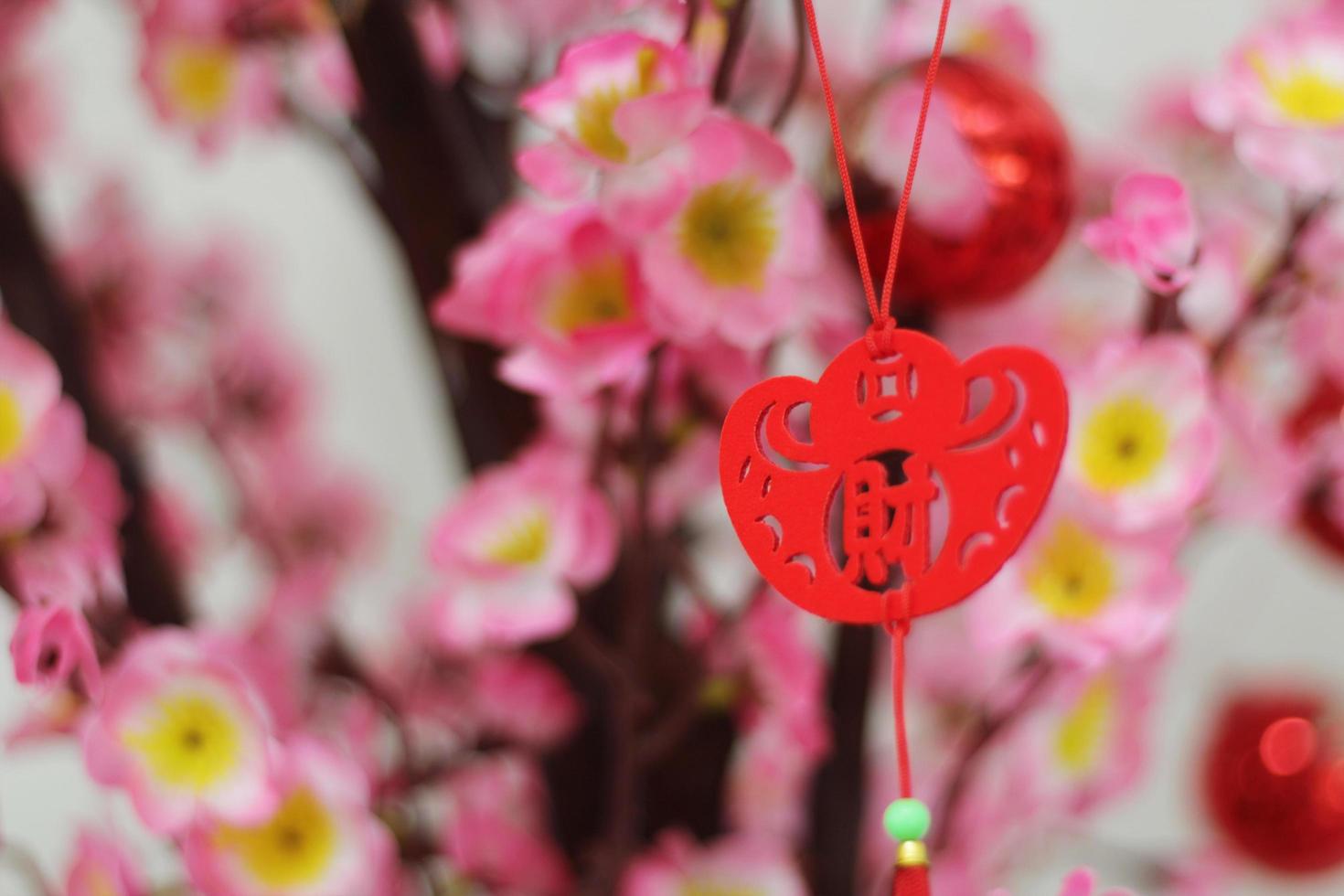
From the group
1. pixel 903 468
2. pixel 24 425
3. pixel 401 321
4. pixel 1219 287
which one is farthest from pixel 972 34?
pixel 401 321

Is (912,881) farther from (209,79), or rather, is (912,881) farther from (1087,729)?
(209,79)

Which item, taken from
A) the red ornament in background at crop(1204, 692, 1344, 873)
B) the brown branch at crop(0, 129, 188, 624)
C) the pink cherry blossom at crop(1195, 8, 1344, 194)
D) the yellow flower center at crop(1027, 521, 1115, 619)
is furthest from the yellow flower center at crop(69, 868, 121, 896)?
the red ornament in background at crop(1204, 692, 1344, 873)

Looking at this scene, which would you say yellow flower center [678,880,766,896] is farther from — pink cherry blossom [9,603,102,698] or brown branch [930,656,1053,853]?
pink cherry blossom [9,603,102,698]

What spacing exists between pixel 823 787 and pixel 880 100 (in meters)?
0.25

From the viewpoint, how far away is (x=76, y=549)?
387 mm

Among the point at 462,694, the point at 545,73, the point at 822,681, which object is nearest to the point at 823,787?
the point at 822,681

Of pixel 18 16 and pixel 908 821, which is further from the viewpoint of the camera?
pixel 18 16

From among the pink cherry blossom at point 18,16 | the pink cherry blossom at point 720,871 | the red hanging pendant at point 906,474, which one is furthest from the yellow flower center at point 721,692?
the pink cherry blossom at point 18,16

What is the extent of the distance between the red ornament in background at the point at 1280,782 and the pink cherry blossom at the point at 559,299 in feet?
1.53

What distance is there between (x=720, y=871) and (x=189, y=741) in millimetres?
180

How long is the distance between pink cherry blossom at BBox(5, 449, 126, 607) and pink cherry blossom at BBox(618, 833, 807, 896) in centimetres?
20

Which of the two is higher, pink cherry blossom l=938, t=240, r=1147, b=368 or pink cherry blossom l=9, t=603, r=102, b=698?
pink cherry blossom l=9, t=603, r=102, b=698

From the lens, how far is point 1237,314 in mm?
410

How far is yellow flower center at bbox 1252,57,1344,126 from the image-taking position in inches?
14.6
